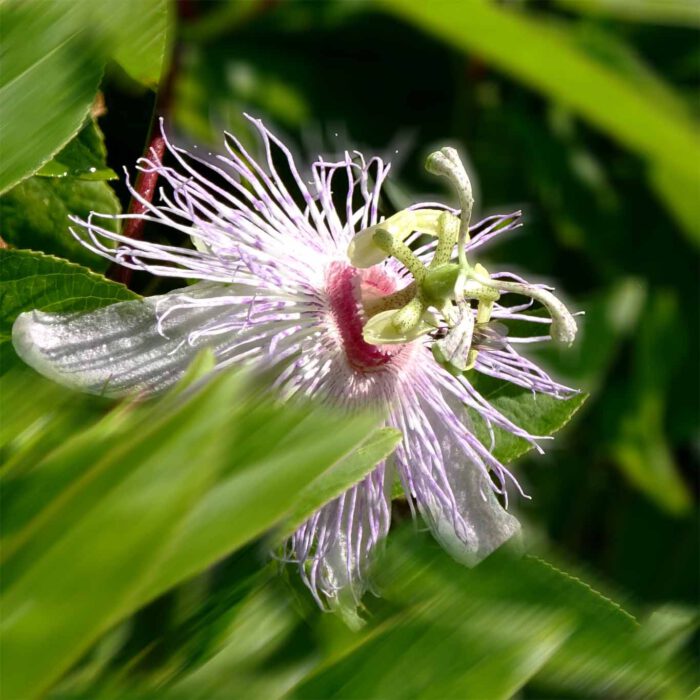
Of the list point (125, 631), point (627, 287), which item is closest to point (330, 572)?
point (125, 631)

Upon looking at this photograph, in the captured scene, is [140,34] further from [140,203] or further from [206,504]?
[206,504]

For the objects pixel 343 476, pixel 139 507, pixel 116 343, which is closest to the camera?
pixel 139 507

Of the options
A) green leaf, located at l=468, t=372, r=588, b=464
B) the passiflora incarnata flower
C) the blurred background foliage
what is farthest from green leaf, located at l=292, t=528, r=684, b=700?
green leaf, located at l=468, t=372, r=588, b=464

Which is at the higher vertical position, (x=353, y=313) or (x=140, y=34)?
(x=140, y=34)

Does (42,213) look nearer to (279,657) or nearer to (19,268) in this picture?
(19,268)

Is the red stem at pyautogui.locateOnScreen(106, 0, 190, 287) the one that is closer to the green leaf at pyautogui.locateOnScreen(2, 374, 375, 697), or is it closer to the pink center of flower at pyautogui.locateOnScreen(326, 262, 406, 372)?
the pink center of flower at pyautogui.locateOnScreen(326, 262, 406, 372)

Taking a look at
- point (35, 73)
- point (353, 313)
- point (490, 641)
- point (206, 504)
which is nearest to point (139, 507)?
point (206, 504)
